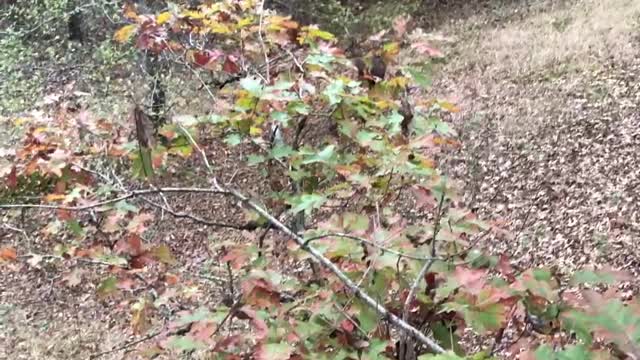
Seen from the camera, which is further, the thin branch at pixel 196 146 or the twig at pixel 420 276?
the thin branch at pixel 196 146

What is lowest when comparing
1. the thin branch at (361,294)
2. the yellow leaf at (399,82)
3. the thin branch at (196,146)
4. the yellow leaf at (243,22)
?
the thin branch at (361,294)

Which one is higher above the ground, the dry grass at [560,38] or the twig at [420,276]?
the twig at [420,276]

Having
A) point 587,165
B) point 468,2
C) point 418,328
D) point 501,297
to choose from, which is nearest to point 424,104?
point 418,328

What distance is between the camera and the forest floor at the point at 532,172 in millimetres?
6797

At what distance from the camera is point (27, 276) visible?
10.1 m

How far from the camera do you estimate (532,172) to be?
8.18 metres

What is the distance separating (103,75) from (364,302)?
31.8ft

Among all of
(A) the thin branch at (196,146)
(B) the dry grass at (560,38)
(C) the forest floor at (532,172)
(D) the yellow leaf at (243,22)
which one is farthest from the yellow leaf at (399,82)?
(B) the dry grass at (560,38)

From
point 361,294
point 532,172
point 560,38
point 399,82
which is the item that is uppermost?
point 399,82

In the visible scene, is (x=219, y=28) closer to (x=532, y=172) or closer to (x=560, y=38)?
(x=532, y=172)

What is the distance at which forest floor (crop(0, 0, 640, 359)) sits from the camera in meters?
Answer: 6.80

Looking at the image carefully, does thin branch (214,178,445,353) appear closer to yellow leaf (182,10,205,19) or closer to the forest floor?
yellow leaf (182,10,205,19)

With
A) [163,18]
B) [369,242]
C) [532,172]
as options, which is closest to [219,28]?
[163,18]

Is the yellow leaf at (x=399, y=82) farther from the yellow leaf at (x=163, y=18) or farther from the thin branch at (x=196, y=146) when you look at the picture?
the yellow leaf at (x=163, y=18)
